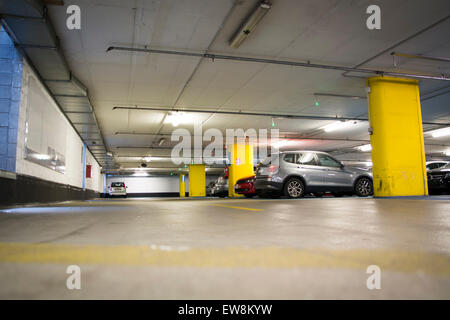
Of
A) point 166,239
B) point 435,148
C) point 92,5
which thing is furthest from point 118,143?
point 435,148

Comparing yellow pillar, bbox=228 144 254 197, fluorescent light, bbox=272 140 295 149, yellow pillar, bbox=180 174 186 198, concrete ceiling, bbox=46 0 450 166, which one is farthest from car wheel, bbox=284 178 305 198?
yellow pillar, bbox=180 174 186 198

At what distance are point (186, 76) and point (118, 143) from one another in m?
11.7

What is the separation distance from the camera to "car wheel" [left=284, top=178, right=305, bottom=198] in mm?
9664

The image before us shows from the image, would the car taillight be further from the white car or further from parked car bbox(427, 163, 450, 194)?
the white car

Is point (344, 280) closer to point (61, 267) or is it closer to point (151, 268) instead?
point (151, 268)

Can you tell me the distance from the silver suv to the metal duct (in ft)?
19.7

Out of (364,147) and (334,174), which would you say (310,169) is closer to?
(334,174)

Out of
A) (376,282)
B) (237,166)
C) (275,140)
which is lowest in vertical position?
(376,282)

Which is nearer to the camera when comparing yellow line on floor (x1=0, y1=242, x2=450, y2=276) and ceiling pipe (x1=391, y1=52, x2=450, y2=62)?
yellow line on floor (x1=0, y1=242, x2=450, y2=276)

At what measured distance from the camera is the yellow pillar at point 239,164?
17.8 m

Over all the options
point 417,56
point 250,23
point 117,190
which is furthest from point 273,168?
point 117,190

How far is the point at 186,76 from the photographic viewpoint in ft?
28.3

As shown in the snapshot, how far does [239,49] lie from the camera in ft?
23.4

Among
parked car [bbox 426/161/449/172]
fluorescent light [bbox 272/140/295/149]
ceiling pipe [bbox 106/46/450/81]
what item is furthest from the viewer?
fluorescent light [bbox 272/140/295/149]
